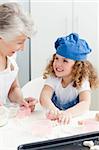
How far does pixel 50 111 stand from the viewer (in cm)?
141

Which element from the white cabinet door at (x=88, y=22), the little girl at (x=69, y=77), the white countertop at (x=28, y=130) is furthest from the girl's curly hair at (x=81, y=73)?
the white cabinet door at (x=88, y=22)

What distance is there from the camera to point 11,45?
1.50 m

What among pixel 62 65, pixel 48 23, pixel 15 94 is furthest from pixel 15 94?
pixel 48 23

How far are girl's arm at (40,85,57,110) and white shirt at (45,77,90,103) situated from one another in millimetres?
30

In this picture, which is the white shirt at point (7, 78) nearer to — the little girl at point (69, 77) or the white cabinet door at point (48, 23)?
the little girl at point (69, 77)

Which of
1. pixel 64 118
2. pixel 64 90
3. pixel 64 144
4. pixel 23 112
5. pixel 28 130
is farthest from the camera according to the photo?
pixel 64 90

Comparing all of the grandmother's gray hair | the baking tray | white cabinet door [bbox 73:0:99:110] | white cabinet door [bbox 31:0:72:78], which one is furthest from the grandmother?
white cabinet door [bbox 73:0:99:110]

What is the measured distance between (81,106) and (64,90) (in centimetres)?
22

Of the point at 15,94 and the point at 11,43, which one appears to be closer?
the point at 11,43

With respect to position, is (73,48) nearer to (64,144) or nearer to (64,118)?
(64,118)

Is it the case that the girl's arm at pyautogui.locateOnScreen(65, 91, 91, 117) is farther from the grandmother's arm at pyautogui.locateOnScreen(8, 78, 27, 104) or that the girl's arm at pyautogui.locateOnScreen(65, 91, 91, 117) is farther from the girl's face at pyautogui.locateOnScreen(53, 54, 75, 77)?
the grandmother's arm at pyautogui.locateOnScreen(8, 78, 27, 104)

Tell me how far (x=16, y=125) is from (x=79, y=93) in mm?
474

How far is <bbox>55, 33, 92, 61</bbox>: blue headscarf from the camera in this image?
1.60 m

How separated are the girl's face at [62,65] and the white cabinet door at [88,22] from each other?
2.81ft
